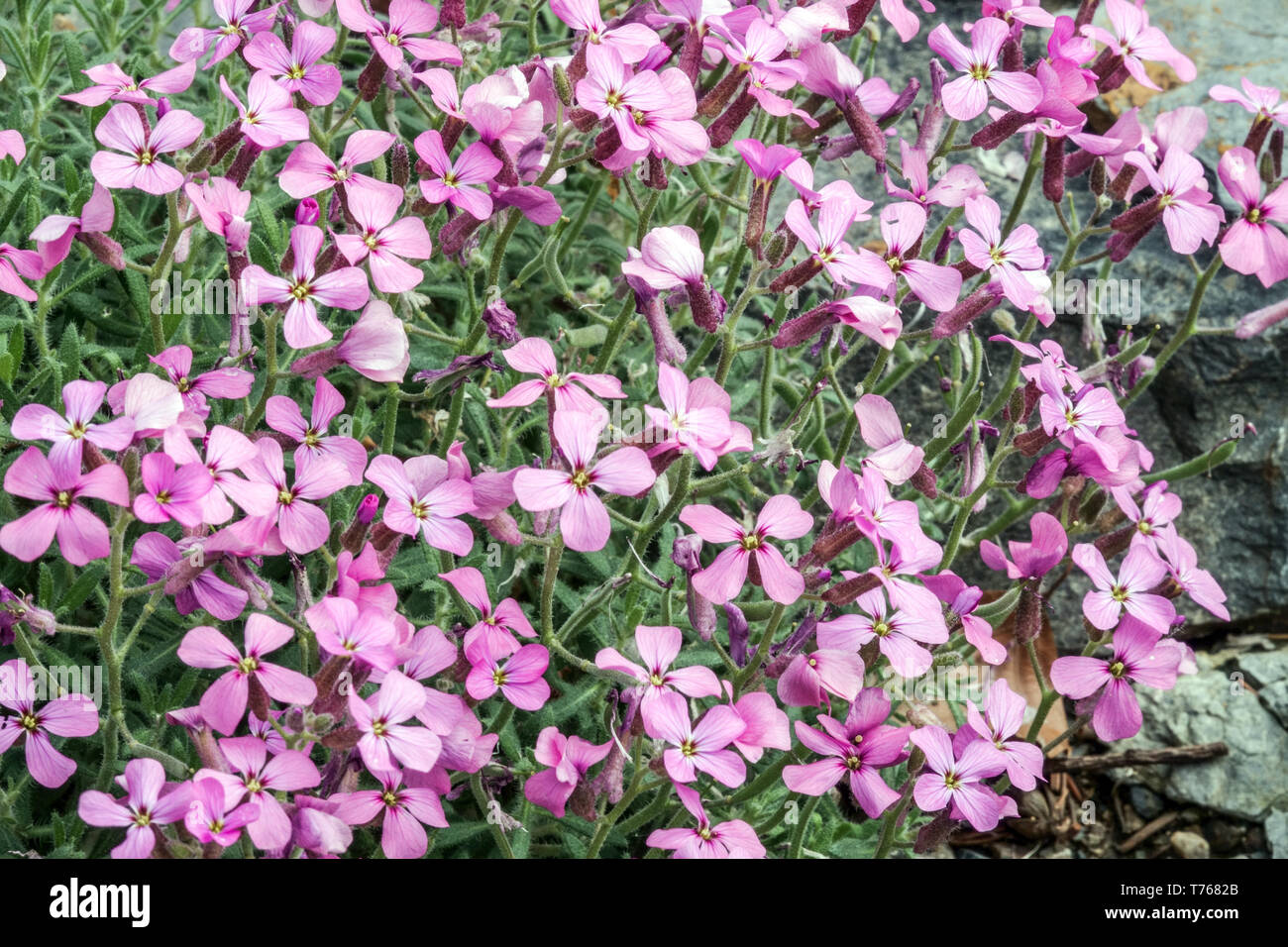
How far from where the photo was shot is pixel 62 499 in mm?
1924

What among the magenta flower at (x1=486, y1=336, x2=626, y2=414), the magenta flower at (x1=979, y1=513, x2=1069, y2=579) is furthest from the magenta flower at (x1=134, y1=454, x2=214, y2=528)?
the magenta flower at (x1=979, y1=513, x2=1069, y2=579)

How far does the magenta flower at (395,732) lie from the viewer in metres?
1.95

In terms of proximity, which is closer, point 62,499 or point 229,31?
point 62,499

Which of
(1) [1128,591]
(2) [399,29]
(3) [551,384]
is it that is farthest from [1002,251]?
(2) [399,29]

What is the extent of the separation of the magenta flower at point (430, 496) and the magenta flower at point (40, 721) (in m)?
0.59

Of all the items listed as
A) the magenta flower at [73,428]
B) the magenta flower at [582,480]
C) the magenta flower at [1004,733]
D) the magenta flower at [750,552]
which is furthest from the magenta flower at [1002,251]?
the magenta flower at [73,428]

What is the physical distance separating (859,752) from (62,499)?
53.2 inches

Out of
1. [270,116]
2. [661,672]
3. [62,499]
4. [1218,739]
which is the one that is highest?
[270,116]

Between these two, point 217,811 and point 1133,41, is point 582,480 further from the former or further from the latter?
point 1133,41

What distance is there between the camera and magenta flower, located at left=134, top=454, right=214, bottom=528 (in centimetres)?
192

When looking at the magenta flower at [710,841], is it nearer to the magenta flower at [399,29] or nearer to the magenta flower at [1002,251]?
the magenta flower at [1002,251]

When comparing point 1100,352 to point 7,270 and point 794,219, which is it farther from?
point 7,270

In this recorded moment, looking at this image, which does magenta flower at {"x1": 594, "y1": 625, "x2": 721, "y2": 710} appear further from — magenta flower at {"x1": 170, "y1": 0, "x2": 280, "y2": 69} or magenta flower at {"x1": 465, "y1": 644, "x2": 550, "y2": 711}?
magenta flower at {"x1": 170, "y1": 0, "x2": 280, "y2": 69}

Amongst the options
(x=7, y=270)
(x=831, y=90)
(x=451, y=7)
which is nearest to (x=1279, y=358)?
(x=831, y=90)
